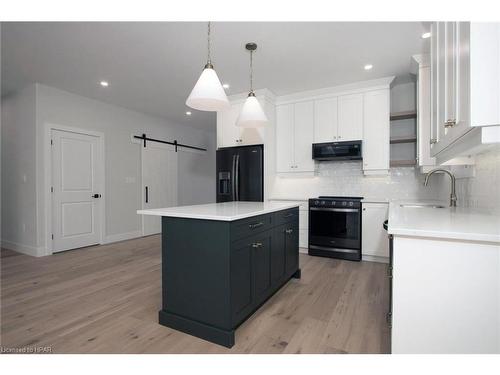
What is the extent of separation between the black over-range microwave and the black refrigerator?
Result: 902mm

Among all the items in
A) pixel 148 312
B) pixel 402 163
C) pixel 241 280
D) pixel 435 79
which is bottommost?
pixel 148 312

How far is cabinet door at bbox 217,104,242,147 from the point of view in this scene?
4270 millimetres

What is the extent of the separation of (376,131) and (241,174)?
6.97ft

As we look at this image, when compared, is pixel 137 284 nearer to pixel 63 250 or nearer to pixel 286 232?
pixel 286 232

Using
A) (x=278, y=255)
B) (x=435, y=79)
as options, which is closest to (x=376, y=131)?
(x=435, y=79)

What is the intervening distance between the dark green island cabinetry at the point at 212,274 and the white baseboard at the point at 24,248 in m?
3.20

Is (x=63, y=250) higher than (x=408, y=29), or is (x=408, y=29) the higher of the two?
(x=408, y=29)

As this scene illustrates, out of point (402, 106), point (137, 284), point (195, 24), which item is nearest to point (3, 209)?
point (137, 284)

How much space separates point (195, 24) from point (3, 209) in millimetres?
4864

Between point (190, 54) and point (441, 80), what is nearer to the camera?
point (441, 80)

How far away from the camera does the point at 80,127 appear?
14.4 ft

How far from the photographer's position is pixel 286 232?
8.65 ft

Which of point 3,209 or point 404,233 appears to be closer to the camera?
point 404,233

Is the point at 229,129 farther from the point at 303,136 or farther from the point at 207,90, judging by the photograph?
the point at 207,90
